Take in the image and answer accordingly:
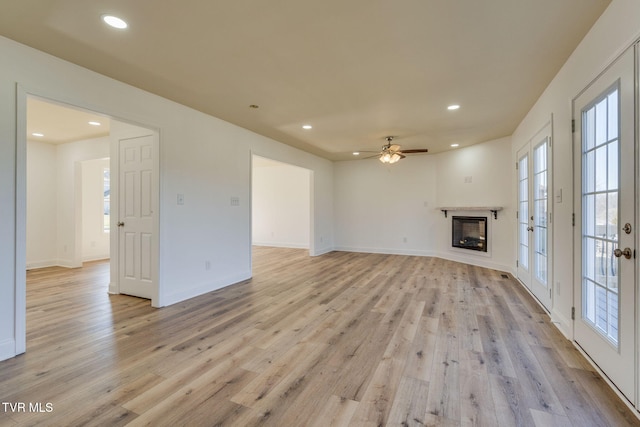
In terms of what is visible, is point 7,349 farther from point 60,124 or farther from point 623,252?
point 623,252

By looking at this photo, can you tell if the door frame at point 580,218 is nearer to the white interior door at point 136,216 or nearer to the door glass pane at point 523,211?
the door glass pane at point 523,211

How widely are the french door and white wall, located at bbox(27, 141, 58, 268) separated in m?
8.65

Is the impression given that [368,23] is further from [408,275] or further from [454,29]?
[408,275]

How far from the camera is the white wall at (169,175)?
2361mm

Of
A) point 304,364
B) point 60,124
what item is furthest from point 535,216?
point 60,124

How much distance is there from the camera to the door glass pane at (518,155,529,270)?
4.42 meters

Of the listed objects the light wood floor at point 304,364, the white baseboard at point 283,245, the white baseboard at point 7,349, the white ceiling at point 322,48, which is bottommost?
the light wood floor at point 304,364

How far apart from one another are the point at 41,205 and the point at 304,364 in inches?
273

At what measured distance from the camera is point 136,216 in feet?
13.1

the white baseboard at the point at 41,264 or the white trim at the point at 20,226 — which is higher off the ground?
the white trim at the point at 20,226

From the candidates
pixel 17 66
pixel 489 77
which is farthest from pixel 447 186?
pixel 17 66

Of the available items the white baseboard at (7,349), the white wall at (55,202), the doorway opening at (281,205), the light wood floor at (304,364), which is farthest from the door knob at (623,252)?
the white wall at (55,202)

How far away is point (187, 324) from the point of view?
10.0 ft

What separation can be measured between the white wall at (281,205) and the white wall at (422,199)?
121 cm
